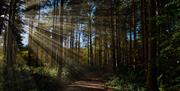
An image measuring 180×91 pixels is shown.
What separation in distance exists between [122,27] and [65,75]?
1477cm

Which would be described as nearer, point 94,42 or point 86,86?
point 86,86

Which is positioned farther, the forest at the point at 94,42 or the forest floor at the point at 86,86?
the forest floor at the point at 86,86

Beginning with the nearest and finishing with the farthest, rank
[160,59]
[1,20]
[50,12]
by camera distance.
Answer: [160,59], [1,20], [50,12]

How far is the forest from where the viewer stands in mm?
11602

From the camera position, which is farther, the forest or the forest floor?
the forest floor

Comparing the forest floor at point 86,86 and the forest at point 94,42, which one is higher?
the forest at point 94,42

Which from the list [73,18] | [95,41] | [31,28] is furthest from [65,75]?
[95,41]

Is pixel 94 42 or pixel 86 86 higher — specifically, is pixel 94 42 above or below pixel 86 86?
above

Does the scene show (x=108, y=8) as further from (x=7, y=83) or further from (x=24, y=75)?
(x=7, y=83)

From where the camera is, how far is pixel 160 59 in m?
10.9

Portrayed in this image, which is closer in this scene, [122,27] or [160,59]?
[160,59]

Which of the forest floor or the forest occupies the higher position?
the forest

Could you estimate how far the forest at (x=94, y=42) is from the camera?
38.1ft

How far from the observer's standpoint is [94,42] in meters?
52.3
